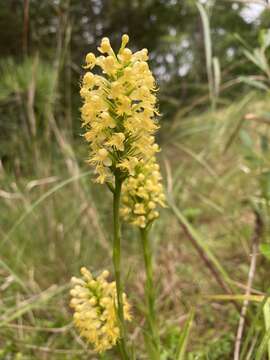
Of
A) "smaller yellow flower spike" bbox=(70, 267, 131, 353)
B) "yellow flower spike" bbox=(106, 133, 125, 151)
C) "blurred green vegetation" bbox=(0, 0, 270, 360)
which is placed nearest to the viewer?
"yellow flower spike" bbox=(106, 133, 125, 151)

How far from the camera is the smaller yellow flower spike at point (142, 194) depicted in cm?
118

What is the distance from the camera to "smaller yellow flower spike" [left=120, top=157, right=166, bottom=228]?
3.88 feet

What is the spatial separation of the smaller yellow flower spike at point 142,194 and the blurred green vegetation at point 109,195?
0.19 metres

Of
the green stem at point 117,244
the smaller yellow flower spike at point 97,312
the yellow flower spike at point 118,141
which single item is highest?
the yellow flower spike at point 118,141

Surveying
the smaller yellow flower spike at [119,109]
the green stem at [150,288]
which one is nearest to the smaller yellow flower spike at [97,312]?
the green stem at [150,288]

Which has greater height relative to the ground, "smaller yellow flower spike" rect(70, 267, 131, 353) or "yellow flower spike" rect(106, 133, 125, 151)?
"yellow flower spike" rect(106, 133, 125, 151)

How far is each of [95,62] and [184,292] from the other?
1431mm

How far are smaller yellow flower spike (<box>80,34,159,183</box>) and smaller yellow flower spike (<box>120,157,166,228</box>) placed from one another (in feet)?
0.73

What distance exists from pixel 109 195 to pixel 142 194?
1776mm

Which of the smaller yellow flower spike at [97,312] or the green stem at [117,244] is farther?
the smaller yellow flower spike at [97,312]

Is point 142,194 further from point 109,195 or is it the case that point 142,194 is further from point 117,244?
point 109,195

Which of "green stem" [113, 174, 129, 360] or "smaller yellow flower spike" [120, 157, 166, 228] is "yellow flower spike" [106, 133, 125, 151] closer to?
"green stem" [113, 174, 129, 360]

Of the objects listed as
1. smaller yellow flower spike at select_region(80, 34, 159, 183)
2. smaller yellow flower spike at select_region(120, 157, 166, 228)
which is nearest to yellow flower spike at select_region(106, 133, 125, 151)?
smaller yellow flower spike at select_region(80, 34, 159, 183)

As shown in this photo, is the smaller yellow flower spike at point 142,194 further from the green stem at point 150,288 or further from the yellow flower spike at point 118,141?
the yellow flower spike at point 118,141
